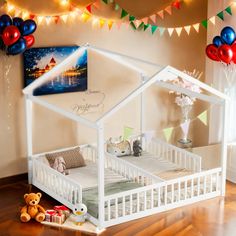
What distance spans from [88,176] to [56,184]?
14.9 inches

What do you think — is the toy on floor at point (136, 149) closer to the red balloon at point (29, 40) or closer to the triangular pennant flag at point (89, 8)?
the triangular pennant flag at point (89, 8)

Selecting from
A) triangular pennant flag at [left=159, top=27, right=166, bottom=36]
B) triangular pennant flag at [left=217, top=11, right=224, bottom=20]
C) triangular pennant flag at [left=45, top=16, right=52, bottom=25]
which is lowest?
triangular pennant flag at [left=159, top=27, right=166, bottom=36]

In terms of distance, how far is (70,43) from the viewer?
6.09 metres

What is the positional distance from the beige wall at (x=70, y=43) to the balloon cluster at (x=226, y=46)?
101cm

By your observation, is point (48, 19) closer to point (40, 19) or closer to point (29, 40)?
point (40, 19)

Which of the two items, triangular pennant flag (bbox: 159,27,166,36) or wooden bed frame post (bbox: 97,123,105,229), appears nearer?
wooden bed frame post (bbox: 97,123,105,229)

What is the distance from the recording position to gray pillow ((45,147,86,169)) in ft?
19.2

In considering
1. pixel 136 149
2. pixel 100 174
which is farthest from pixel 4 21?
pixel 136 149

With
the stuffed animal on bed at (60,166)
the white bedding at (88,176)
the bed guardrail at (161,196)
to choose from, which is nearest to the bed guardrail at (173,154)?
the bed guardrail at (161,196)

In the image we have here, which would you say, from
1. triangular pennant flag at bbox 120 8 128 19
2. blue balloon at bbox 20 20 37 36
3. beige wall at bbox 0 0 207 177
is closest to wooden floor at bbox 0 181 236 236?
beige wall at bbox 0 0 207 177

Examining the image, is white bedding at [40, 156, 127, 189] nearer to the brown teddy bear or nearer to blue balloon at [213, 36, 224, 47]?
the brown teddy bear

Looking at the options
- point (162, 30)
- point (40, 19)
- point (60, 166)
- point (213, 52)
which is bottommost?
point (60, 166)

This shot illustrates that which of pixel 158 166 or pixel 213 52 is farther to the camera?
pixel 158 166

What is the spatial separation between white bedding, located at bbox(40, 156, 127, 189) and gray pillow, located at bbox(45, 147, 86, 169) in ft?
0.17
